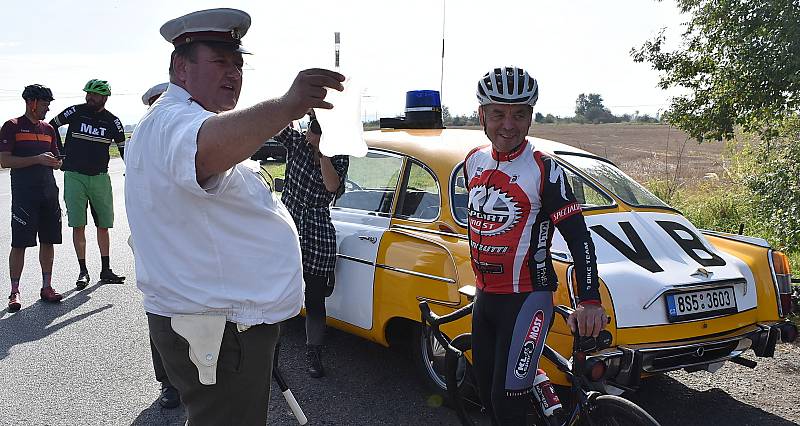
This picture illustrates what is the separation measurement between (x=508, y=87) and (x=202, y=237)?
161cm

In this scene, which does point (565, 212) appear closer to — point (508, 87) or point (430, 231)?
point (508, 87)

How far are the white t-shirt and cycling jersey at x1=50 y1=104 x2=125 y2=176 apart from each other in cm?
533

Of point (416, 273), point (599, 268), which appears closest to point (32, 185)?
point (416, 273)

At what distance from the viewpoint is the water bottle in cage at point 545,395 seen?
2.94 meters

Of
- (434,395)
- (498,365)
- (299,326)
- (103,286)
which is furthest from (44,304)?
(498,365)

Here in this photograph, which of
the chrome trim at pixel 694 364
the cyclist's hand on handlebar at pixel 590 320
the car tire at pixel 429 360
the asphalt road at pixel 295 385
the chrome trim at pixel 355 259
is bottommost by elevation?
the asphalt road at pixel 295 385

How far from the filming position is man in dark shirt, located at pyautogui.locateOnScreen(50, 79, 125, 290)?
6832 mm

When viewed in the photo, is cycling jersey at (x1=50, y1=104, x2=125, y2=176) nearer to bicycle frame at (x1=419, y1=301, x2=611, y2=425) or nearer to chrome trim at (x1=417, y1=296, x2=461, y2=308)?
chrome trim at (x1=417, y1=296, x2=461, y2=308)

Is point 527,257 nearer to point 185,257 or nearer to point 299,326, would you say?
point 185,257

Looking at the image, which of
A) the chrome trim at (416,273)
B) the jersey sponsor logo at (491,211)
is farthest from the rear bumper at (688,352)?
the chrome trim at (416,273)

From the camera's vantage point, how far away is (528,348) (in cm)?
290

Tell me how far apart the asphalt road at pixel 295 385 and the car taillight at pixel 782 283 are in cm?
65

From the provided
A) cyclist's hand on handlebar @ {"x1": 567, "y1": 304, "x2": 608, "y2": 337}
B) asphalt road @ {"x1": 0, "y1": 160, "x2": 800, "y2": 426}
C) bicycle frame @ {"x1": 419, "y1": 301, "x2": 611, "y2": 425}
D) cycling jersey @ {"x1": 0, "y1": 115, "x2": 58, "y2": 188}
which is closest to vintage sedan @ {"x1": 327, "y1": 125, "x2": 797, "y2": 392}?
bicycle frame @ {"x1": 419, "y1": 301, "x2": 611, "y2": 425}

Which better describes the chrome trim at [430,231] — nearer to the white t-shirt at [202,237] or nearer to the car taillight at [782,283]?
the car taillight at [782,283]
